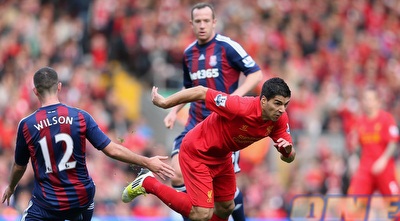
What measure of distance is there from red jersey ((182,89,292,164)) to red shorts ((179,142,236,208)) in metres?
0.08

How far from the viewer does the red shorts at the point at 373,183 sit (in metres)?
13.2

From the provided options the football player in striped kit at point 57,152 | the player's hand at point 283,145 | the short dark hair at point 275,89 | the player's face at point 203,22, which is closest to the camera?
the football player in striped kit at point 57,152

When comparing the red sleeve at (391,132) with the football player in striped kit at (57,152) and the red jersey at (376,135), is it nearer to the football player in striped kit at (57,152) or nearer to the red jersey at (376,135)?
the red jersey at (376,135)

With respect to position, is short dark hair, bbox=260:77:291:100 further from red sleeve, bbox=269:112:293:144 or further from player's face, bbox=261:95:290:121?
red sleeve, bbox=269:112:293:144

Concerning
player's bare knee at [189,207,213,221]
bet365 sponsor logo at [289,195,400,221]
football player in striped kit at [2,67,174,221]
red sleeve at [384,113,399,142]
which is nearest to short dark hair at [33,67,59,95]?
football player in striped kit at [2,67,174,221]

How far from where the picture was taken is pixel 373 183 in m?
13.4

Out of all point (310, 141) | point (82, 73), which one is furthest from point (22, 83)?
point (310, 141)

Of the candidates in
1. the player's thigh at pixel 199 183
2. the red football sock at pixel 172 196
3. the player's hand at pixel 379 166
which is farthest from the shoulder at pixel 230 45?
the player's hand at pixel 379 166

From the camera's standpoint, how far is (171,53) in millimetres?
18891

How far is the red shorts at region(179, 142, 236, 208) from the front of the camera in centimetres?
905

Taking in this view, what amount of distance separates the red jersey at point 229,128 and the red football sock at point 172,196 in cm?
45

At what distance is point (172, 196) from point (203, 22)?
2.05 metres

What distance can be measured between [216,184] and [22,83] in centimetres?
727

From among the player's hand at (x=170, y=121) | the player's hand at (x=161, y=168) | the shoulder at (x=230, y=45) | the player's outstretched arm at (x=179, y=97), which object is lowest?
the player's hand at (x=161, y=168)
